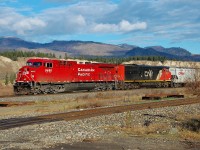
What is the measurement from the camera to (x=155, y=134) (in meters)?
14.4

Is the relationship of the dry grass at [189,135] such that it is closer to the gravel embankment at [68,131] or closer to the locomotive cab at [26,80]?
the gravel embankment at [68,131]

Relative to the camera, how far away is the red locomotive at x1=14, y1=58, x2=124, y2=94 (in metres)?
38.4

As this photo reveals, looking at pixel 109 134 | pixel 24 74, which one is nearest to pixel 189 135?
pixel 109 134

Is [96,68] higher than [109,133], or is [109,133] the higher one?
[96,68]

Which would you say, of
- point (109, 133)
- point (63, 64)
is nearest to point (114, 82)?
point (63, 64)

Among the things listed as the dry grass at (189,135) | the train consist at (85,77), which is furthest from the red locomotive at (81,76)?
the dry grass at (189,135)

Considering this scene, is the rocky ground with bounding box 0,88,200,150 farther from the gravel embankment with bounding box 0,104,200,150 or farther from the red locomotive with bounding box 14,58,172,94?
the red locomotive with bounding box 14,58,172,94

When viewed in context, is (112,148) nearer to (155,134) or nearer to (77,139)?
(77,139)

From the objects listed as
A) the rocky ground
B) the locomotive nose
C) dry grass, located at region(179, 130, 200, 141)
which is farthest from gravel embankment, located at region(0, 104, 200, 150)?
the locomotive nose

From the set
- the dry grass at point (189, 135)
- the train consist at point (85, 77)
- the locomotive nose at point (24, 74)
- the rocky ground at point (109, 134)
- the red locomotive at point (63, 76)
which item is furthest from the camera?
the train consist at point (85, 77)

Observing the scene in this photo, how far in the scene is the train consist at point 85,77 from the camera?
126 feet

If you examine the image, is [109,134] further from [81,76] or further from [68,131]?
[81,76]

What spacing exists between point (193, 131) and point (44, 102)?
18237 millimetres

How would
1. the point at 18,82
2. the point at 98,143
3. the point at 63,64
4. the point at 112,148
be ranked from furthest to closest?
1. the point at 63,64
2. the point at 18,82
3. the point at 98,143
4. the point at 112,148
